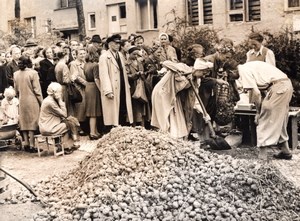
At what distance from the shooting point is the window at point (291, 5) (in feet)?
40.6

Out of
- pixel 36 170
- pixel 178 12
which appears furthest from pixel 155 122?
pixel 178 12

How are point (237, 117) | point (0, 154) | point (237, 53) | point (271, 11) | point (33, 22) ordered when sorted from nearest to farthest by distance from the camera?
point (0, 154)
point (237, 117)
point (237, 53)
point (271, 11)
point (33, 22)

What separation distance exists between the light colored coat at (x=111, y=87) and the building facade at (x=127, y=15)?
4591mm

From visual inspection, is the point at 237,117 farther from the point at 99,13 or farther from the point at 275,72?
the point at 99,13

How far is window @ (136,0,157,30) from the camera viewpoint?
1548 centimetres

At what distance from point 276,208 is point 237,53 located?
6.78 m

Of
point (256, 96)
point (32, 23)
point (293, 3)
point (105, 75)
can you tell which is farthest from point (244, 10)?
point (256, 96)

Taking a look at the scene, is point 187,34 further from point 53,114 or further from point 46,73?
point 53,114

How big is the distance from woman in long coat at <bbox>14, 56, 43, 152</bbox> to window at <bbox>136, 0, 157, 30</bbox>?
6407mm

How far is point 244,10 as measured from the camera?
13867mm

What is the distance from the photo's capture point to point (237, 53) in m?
12.1

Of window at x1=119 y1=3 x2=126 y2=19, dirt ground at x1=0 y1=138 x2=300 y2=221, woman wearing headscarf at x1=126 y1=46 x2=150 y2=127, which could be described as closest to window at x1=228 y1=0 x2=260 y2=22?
window at x1=119 y1=3 x2=126 y2=19

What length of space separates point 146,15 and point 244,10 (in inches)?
112

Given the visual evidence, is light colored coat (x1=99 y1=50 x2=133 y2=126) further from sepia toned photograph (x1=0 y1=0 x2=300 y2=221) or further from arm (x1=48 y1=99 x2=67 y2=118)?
arm (x1=48 y1=99 x2=67 y2=118)
